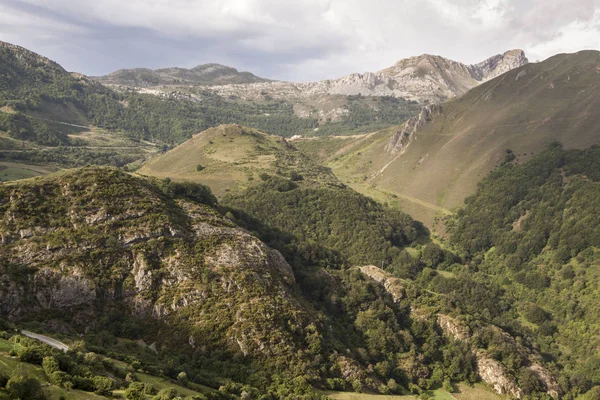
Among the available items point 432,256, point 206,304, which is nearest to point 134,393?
point 206,304

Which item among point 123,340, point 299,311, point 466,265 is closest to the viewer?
point 123,340

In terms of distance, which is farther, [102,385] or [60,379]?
[102,385]

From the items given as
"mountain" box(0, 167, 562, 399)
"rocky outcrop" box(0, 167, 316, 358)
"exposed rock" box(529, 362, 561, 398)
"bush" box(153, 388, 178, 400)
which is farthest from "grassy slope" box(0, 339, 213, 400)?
"exposed rock" box(529, 362, 561, 398)

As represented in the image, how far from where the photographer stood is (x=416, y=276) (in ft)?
458

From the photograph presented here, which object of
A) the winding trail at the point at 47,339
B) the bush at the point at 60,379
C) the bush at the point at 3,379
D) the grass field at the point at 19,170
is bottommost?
the winding trail at the point at 47,339

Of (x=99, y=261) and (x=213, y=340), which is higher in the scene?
(x=99, y=261)

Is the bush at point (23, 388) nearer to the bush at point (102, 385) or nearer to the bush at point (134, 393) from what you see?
the bush at point (102, 385)

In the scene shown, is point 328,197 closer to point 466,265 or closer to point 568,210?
point 466,265

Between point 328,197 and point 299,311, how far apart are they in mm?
104209

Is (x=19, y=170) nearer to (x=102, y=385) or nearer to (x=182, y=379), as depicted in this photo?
(x=182, y=379)

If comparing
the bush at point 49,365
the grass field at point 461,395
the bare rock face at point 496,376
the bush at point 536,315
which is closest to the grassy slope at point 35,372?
the bush at point 49,365

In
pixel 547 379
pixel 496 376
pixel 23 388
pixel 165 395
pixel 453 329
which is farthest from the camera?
pixel 453 329

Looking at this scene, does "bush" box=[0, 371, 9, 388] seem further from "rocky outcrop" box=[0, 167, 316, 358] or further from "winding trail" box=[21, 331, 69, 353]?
"rocky outcrop" box=[0, 167, 316, 358]

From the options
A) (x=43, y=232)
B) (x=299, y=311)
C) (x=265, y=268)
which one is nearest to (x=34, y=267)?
(x=43, y=232)
